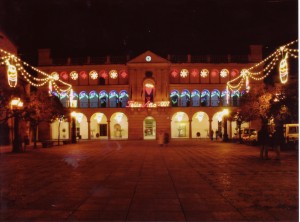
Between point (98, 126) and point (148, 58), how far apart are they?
1194 centimetres

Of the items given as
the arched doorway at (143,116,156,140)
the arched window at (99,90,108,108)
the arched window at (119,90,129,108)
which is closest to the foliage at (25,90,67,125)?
the arched window at (99,90,108,108)

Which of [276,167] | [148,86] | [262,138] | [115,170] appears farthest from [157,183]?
[148,86]

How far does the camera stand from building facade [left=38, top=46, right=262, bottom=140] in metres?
61.3

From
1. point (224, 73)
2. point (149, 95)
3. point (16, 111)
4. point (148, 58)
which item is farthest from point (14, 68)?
point (224, 73)

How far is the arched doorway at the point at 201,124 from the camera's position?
203 ft

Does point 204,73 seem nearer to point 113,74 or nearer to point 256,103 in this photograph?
point 113,74

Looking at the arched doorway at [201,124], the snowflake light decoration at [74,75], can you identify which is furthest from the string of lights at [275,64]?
the snowflake light decoration at [74,75]

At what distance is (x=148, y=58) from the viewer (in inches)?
2424

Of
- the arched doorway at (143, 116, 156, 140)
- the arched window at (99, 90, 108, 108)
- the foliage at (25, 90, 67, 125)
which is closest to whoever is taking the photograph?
the foliage at (25, 90, 67, 125)

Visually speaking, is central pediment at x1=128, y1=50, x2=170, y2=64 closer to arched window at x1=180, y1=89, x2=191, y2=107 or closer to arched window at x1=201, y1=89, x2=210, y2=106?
arched window at x1=180, y1=89, x2=191, y2=107

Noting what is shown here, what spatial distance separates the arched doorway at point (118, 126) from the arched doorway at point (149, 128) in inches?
106

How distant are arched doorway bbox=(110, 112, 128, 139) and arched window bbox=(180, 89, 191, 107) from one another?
8.36 meters

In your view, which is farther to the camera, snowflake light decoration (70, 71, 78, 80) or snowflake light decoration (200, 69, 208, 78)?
snowflake light decoration (70, 71, 78, 80)

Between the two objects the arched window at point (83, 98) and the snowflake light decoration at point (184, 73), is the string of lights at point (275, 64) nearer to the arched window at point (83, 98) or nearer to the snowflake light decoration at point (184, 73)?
the snowflake light decoration at point (184, 73)
